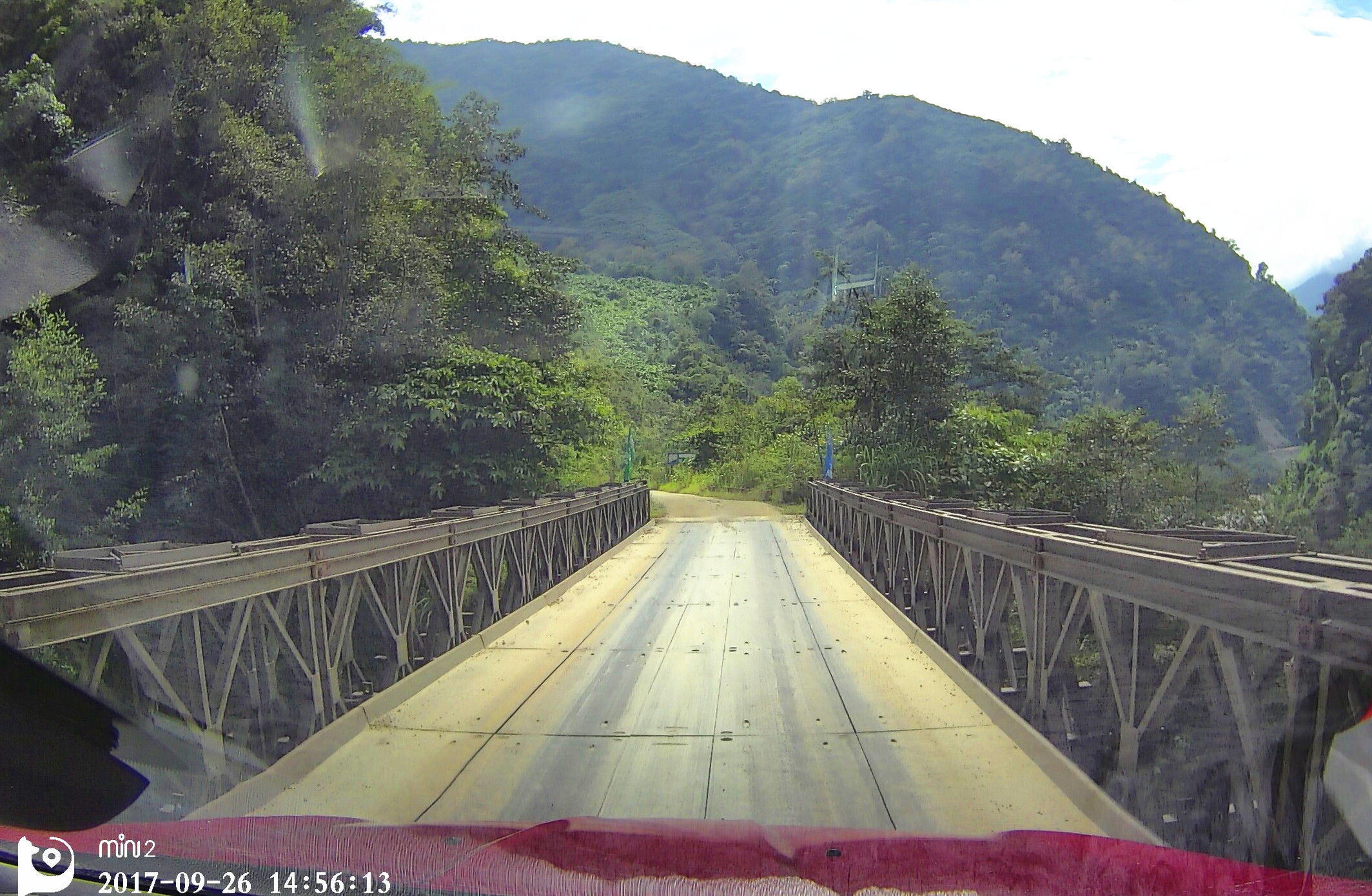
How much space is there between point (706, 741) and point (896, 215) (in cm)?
11713

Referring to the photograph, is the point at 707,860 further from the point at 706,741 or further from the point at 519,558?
the point at 519,558

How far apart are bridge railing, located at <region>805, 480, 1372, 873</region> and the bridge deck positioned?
0.39m

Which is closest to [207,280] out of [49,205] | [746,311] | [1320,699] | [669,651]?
[49,205]

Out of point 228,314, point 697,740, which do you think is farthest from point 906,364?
point 697,740

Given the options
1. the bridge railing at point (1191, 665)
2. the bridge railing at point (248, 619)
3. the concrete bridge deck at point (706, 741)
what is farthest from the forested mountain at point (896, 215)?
the bridge railing at point (248, 619)

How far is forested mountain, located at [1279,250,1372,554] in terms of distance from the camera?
911 cm

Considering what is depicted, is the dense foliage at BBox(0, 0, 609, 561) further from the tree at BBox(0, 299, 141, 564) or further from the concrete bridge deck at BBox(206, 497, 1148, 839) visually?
the concrete bridge deck at BBox(206, 497, 1148, 839)

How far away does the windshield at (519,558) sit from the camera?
122 inches

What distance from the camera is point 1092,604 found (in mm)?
4676

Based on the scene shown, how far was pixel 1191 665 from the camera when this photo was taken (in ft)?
12.1

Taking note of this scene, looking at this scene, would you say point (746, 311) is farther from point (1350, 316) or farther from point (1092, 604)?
point (1092, 604)

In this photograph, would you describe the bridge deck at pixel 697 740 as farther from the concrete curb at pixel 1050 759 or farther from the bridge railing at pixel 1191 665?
the bridge railing at pixel 1191 665

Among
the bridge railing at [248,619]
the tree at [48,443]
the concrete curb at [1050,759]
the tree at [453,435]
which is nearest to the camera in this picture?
the concrete curb at [1050,759]

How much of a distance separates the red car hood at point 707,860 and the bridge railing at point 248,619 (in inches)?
52.6
